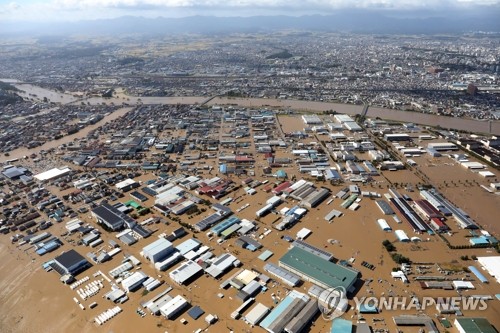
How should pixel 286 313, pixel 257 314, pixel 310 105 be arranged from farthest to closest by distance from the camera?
1. pixel 310 105
2. pixel 257 314
3. pixel 286 313

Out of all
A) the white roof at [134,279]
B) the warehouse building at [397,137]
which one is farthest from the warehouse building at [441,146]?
the white roof at [134,279]

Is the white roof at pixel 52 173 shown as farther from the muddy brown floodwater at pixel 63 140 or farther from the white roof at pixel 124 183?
the muddy brown floodwater at pixel 63 140

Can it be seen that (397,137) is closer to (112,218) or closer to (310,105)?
(310,105)

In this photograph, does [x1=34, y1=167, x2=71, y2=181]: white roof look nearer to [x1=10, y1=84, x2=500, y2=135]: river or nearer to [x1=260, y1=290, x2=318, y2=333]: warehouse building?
[x1=260, y1=290, x2=318, y2=333]: warehouse building

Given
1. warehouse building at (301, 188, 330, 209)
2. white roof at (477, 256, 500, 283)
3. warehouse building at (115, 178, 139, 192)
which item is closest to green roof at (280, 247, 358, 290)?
warehouse building at (301, 188, 330, 209)

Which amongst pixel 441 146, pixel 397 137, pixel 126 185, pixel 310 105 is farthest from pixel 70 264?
pixel 310 105

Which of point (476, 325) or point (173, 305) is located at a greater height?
point (476, 325)

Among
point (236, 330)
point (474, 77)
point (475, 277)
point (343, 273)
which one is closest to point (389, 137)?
point (475, 277)
